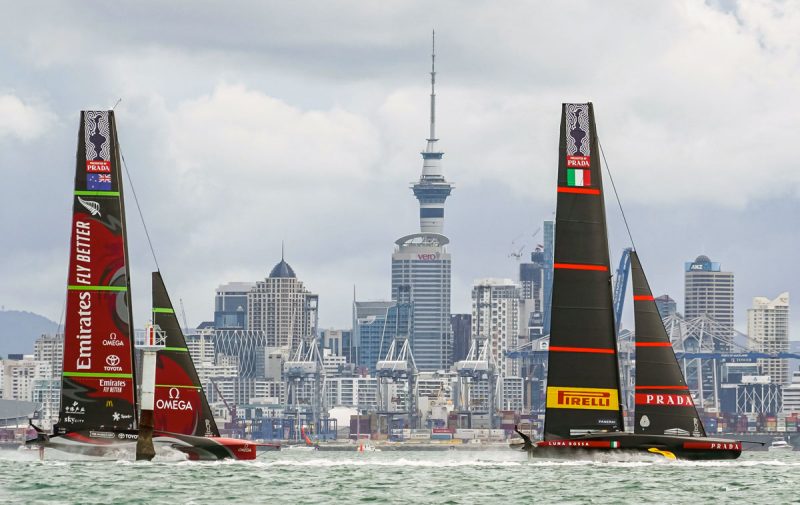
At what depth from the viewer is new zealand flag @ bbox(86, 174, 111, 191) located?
45406mm

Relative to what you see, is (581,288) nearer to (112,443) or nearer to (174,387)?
(174,387)

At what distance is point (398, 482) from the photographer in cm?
4359

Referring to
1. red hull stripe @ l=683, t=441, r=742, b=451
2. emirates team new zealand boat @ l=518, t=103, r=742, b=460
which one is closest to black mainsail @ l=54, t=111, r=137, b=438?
emirates team new zealand boat @ l=518, t=103, r=742, b=460

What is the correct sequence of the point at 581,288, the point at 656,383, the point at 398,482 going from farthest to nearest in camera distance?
the point at 656,383 → the point at 581,288 → the point at 398,482

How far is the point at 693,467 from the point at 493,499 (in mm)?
10433

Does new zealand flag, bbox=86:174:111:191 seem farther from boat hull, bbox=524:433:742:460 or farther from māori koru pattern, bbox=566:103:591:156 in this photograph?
boat hull, bbox=524:433:742:460

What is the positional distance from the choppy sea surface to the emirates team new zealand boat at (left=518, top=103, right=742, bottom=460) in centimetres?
58

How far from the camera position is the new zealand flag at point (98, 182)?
45406 millimetres

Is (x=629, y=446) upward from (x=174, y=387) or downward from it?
downward

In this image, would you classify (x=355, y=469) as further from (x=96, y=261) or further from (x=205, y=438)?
(x=96, y=261)

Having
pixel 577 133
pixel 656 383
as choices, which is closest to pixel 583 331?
pixel 656 383

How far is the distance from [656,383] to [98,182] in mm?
14495

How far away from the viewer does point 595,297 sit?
4528cm

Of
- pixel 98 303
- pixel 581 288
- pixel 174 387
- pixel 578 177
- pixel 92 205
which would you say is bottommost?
pixel 174 387
